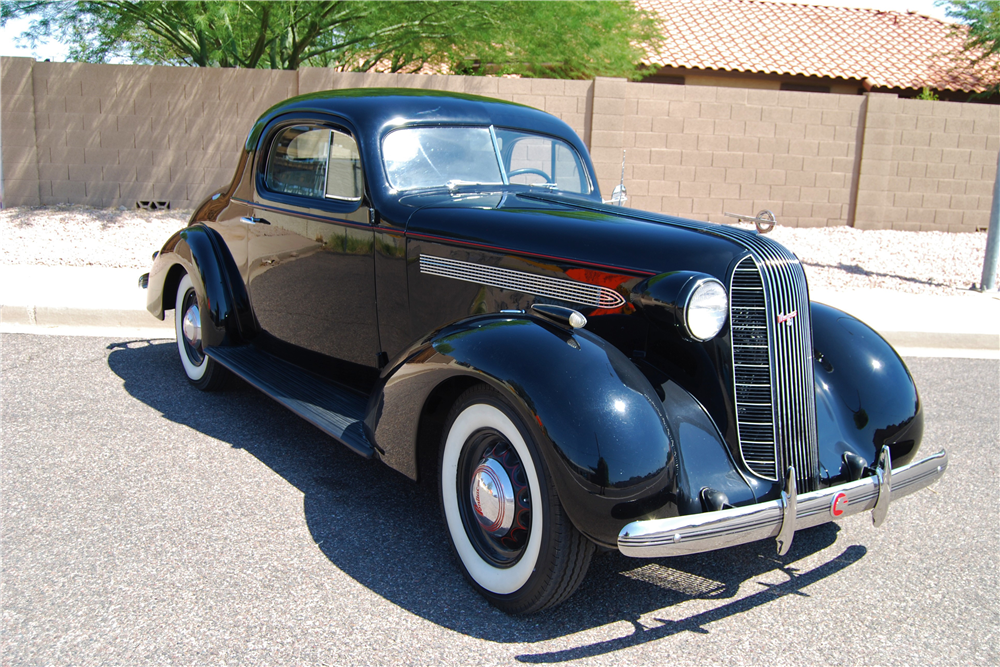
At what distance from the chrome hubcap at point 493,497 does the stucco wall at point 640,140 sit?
867cm

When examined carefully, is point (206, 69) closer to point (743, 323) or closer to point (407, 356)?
point (407, 356)

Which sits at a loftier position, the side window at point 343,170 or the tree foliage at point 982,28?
the tree foliage at point 982,28

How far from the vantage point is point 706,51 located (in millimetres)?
19562

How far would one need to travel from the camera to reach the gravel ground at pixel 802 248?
336 inches

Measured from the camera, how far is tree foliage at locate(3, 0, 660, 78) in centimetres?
1062

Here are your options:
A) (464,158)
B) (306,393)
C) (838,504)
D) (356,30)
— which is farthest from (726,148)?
(838,504)

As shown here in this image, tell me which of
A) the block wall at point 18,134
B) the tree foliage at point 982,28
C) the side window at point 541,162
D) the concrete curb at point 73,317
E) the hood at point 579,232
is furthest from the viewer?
the tree foliage at point 982,28

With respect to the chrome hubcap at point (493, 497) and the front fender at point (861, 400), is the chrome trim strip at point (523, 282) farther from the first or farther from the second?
the front fender at point (861, 400)

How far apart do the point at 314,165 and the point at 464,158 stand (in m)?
0.81

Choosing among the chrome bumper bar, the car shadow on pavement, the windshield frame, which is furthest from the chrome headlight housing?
the windshield frame

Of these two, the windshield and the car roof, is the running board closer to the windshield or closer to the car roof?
the windshield

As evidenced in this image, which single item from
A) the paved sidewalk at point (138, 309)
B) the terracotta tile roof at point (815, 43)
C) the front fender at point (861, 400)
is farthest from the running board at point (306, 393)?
the terracotta tile roof at point (815, 43)

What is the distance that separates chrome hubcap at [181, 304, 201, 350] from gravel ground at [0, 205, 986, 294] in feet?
12.9

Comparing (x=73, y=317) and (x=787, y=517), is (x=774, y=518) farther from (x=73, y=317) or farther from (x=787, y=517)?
(x=73, y=317)
